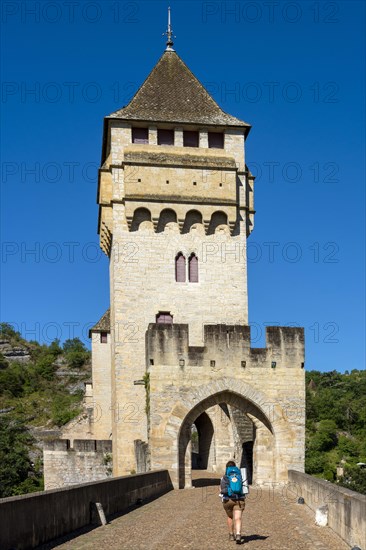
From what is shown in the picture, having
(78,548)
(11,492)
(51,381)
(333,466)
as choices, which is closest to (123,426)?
(78,548)

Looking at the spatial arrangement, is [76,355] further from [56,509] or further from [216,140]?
[56,509]

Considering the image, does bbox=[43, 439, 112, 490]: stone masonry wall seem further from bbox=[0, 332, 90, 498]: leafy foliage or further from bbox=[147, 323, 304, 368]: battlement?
bbox=[0, 332, 90, 498]: leafy foliage

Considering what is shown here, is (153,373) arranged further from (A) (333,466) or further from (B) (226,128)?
(A) (333,466)

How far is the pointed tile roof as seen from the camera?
2998 centimetres

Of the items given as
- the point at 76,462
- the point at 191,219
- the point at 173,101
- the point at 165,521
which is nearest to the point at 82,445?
the point at 76,462

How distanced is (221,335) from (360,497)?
461 inches

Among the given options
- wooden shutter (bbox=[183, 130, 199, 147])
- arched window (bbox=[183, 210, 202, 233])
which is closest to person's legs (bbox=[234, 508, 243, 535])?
arched window (bbox=[183, 210, 202, 233])

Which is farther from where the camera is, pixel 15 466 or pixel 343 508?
pixel 15 466

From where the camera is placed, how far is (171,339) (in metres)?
21.4

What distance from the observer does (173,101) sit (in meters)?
31.0

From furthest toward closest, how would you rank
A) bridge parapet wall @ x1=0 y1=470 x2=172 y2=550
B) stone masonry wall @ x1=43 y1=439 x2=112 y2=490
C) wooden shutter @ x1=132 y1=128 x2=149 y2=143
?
stone masonry wall @ x1=43 y1=439 x2=112 y2=490 → wooden shutter @ x1=132 y1=128 x2=149 y2=143 → bridge parapet wall @ x1=0 y1=470 x2=172 y2=550

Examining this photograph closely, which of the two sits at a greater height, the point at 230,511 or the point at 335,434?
the point at 230,511

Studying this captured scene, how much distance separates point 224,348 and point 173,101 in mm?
13311

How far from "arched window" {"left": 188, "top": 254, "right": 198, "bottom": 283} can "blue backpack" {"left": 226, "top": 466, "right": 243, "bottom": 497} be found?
58.9ft
